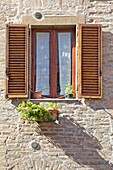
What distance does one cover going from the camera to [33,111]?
7961 millimetres

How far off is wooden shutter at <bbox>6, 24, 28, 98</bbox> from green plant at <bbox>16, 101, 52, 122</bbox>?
0.35 m

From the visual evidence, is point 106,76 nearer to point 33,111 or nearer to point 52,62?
point 52,62

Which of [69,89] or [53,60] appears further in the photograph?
[53,60]

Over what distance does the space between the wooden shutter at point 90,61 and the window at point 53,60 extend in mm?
304

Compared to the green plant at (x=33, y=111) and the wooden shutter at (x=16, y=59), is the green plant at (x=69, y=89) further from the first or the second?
the wooden shutter at (x=16, y=59)

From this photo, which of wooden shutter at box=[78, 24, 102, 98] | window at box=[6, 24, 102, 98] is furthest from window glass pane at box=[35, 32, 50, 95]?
wooden shutter at box=[78, 24, 102, 98]

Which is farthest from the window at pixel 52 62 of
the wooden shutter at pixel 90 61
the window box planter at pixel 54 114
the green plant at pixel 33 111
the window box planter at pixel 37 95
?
the window box planter at pixel 54 114

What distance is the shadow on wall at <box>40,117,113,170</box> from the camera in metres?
8.20

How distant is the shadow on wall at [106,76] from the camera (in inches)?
328

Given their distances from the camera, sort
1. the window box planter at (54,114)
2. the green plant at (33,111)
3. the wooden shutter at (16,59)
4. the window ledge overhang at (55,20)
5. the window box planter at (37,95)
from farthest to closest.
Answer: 1. the window ledge overhang at (55,20)
2. the window box planter at (37,95)
3. the wooden shutter at (16,59)
4. the window box planter at (54,114)
5. the green plant at (33,111)

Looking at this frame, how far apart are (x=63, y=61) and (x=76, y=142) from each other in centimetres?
161

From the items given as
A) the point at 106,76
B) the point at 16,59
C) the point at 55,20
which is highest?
the point at 55,20

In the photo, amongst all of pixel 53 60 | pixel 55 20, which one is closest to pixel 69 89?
pixel 53 60

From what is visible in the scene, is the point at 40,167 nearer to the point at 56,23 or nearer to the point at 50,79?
the point at 50,79
